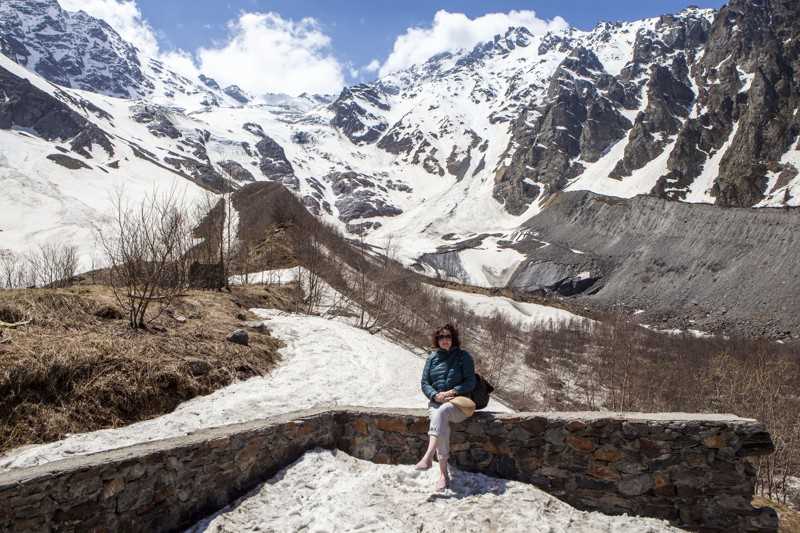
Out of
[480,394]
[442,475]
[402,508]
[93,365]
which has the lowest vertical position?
[402,508]

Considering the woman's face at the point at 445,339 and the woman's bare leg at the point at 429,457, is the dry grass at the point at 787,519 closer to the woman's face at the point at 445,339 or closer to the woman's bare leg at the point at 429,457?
the woman's bare leg at the point at 429,457

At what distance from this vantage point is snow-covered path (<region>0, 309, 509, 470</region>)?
5906 mm

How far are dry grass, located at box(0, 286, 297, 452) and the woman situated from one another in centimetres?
430

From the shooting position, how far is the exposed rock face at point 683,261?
45.4m

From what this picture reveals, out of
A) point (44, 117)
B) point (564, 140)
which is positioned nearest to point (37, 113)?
point (44, 117)

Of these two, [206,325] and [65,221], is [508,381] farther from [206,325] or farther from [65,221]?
[65,221]

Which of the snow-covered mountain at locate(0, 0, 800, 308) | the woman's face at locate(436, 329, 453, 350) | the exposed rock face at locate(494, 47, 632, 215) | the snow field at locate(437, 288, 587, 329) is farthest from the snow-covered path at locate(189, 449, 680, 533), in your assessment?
the exposed rock face at locate(494, 47, 632, 215)

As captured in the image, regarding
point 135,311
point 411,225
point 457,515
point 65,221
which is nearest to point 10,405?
point 135,311

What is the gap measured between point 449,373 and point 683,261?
6119 centimetres

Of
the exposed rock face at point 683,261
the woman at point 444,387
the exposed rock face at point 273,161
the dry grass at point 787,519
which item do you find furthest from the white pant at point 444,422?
the exposed rock face at point 273,161

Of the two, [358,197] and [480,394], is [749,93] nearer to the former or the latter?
[358,197]

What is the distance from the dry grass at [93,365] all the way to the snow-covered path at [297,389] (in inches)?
10.1

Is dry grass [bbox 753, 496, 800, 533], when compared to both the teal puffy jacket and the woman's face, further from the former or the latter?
the woman's face

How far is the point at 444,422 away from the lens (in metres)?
4.91
